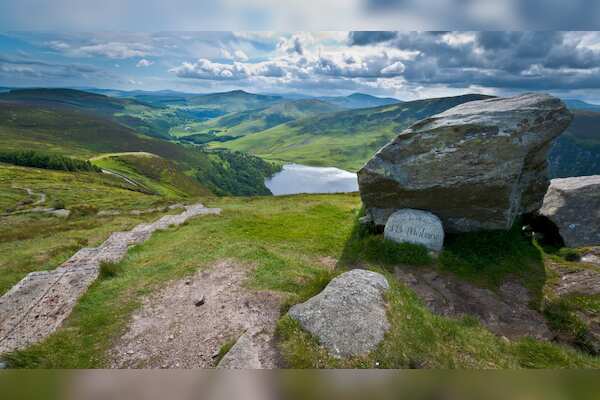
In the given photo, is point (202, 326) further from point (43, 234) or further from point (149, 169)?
point (149, 169)

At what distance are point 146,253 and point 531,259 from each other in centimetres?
1752

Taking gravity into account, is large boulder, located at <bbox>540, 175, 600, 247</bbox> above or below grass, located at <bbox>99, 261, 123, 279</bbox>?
above

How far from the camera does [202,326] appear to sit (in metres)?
8.50

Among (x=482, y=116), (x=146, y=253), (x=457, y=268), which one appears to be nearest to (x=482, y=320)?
(x=457, y=268)

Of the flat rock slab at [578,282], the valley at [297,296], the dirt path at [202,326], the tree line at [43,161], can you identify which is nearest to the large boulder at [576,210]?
the valley at [297,296]

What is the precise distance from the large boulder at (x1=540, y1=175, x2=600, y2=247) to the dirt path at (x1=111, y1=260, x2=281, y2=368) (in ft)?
44.4

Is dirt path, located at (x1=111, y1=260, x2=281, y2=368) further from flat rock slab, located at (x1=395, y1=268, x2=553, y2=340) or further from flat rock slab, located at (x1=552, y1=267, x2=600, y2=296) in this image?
flat rock slab, located at (x1=552, y1=267, x2=600, y2=296)

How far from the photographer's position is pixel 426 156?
45.9 feet

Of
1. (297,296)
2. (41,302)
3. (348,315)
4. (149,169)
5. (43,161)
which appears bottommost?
(149,169)

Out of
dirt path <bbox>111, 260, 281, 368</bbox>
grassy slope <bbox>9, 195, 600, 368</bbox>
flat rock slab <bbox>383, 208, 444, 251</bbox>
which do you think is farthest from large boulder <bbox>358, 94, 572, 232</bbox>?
dirt path <bbox>111, 260, 281, 368</bbox>

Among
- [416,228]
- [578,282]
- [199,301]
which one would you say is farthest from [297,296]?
[578,282]

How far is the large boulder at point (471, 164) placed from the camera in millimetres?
12961

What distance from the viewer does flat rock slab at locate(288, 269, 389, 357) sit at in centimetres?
573

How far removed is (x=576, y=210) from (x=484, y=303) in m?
8.57
